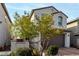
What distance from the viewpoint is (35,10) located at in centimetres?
678

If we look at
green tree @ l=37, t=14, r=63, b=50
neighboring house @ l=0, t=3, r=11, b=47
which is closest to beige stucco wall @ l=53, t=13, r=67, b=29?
green tree @ l=37, t=14, r=63, b=50

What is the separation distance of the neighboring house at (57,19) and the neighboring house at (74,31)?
0.11 m

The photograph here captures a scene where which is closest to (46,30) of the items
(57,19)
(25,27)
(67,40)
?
(57,19)

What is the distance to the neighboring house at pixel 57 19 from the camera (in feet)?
22.0

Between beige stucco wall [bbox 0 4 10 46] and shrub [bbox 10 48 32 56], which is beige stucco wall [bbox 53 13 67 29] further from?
beige stucco wall [bbox 0 4 10 46]

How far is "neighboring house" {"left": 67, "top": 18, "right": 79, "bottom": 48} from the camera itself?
6.79 metres

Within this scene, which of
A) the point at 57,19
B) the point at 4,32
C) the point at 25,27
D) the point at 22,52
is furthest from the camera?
the point at 4,32

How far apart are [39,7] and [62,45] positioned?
1.24m

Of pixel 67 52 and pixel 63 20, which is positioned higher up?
pixel 63 20

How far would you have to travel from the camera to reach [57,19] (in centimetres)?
680

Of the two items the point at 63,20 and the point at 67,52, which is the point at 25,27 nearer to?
the point at 63,20

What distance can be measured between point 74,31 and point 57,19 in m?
0.59

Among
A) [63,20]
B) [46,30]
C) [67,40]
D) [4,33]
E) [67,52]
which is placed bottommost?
[67,52]

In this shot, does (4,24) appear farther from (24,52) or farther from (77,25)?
(77,25)
